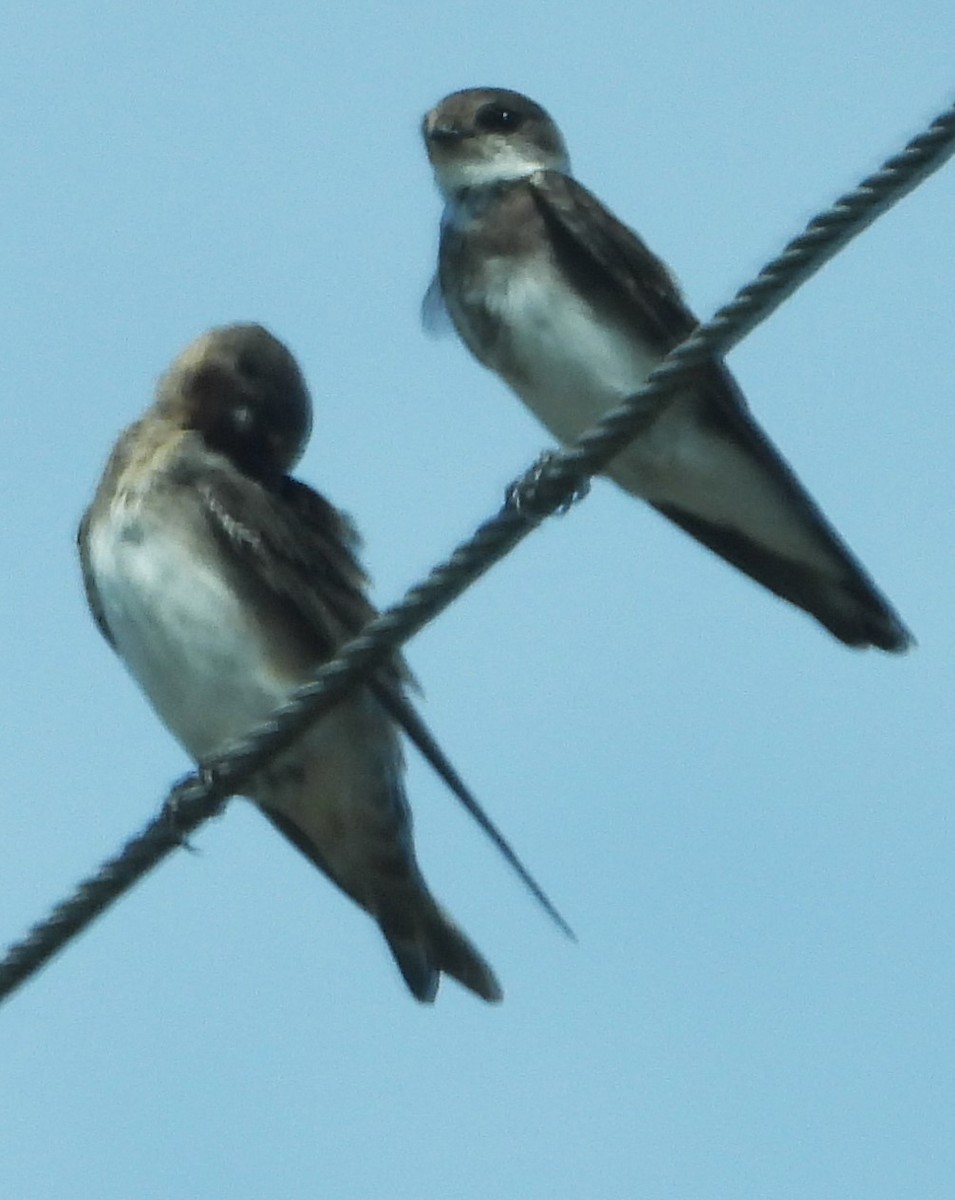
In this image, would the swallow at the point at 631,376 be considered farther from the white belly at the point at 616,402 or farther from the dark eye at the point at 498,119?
the dark eye at the point at 498,119

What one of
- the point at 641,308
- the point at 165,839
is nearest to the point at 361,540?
the point at 641,308

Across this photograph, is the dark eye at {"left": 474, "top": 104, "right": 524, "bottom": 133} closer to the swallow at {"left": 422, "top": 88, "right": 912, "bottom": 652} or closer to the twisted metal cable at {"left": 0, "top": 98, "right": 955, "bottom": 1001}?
the swallow at {"left": 422, "top": 88, "right": 912, "bottom": 652}

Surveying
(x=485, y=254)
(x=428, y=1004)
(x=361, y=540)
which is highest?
(x=485, y=254)

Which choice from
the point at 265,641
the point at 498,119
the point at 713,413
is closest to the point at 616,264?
the point at 713,413

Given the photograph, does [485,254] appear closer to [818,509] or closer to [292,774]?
[818,509]

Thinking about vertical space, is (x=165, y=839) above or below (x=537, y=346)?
below

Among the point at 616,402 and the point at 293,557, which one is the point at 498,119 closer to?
the point at 616,402

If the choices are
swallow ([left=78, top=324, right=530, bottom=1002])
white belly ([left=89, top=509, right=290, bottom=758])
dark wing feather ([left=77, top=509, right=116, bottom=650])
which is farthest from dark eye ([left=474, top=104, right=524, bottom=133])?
white belly ([left=89, top=509, right=290, bottom=758])

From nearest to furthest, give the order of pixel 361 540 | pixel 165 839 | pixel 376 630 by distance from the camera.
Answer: pixel 376 630, pixel 165 839, pixel 361 540
